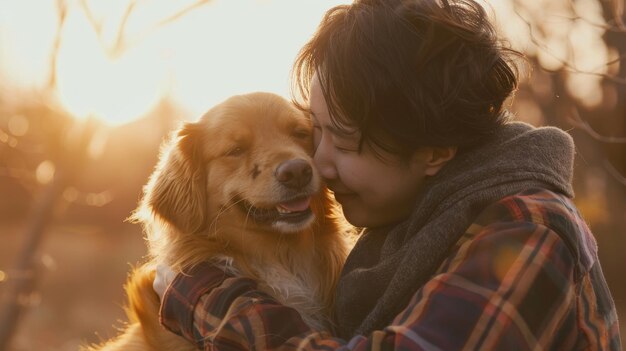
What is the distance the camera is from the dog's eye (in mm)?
3297

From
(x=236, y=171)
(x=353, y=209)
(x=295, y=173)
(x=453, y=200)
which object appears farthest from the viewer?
(x=236, y=171)

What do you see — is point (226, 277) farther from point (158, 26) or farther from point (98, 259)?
point (98, 259)

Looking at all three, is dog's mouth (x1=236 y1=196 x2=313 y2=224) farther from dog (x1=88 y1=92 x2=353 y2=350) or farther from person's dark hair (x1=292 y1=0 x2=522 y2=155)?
person's dark hair (x1=292 y1=0 x2=522 y2=155)

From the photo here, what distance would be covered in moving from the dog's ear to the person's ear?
3.84 feet

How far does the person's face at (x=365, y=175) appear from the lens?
8.11 ft

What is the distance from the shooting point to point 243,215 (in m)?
3.22

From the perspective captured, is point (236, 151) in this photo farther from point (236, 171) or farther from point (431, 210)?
point (431, 210)

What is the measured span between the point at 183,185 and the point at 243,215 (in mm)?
315

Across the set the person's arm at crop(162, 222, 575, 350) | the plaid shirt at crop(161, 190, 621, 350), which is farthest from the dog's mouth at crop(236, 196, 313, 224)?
the person's arm at crop(162, 222, 575, 350)

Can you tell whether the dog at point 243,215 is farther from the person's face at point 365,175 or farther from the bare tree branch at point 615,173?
the bare tree branch at point 615,173

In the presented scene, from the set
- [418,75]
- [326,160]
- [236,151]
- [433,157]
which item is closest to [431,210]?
[433,157]

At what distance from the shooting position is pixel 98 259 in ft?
48.7

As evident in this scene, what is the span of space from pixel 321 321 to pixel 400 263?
3.06 feet

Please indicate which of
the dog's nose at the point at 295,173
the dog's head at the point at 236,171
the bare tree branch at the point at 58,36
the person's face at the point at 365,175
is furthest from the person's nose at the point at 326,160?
the bare tree branch at the point at 58,36
